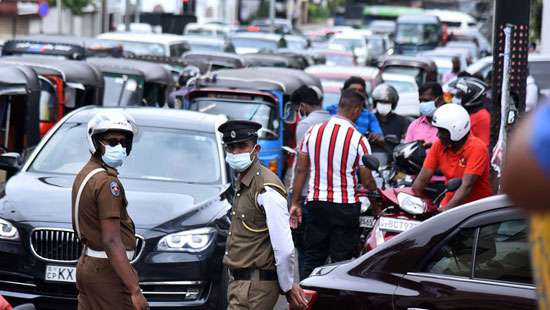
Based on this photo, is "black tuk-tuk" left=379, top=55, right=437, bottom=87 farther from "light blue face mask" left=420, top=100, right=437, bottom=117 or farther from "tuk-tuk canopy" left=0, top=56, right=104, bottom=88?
"light blue face mask" left=420, top=100, right=437, bottom=117

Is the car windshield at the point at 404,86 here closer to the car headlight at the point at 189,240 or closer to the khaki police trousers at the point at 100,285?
the car headlight at the point at 189,240

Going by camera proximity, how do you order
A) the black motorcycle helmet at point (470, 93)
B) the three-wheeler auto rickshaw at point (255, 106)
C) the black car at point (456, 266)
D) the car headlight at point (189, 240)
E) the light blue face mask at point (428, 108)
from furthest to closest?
the three-wheeler auto rickshaw at point (255, 106) < the light blue face mask at point (428, 108) < the black motorcycle helmet at point (470, 93) < the car headlight at point (189, 240) < the black car at point (456, 266)

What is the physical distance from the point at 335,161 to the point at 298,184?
1.57 feet

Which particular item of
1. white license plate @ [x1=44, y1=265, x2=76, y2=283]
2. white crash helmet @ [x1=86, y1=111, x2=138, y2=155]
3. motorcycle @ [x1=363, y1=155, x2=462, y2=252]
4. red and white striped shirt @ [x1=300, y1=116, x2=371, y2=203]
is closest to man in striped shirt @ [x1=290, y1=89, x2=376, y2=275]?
red and white striped shirt @ [x1=300, y1=116, x2=371, y2=203]

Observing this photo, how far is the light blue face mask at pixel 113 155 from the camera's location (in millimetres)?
6168

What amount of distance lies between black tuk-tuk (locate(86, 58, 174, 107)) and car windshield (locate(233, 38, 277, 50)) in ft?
62.7

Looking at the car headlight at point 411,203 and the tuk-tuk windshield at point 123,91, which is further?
the tuk-tuk windshield at point 123,91

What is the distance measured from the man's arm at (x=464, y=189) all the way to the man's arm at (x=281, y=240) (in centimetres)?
253

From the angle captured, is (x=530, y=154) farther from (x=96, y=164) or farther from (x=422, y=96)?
(x=422, y=96)

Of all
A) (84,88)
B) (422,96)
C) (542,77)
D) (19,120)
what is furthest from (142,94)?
(422,96)

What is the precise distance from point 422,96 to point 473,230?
669 centimetres

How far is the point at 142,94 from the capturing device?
1881cm

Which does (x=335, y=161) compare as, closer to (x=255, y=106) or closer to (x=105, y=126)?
(x=105, y=126)

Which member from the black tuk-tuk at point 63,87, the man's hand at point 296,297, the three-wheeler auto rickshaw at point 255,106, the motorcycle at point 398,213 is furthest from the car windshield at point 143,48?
the man's hand at point 296,297
